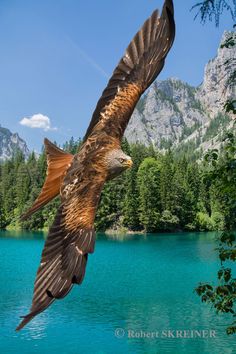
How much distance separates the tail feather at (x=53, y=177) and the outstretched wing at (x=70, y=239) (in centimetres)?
11

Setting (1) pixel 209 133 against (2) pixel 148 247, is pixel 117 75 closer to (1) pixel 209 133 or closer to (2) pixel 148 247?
(2) pixel 148 247

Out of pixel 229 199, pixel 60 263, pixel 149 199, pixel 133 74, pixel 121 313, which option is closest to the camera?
pixel 60 263

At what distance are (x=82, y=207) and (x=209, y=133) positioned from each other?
648 ft

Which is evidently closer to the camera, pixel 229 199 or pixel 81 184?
pixel 81 184

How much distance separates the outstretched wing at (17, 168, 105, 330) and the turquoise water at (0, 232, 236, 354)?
13.0m

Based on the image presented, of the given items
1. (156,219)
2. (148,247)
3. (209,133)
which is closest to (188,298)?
(148,247)

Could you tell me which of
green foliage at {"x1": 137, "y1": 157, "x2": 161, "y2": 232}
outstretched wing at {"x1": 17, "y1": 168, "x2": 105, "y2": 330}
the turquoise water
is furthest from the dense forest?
outstretched wing at {"x1": 17, "y1": 168, "x2": 105, "y2": 330}

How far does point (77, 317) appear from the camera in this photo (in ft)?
57.3

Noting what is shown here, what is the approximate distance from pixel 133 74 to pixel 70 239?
762 mm

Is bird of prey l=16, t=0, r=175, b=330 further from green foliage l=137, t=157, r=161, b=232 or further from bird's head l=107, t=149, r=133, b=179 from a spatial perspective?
green foliage l=137, t=157, r=161, b=232

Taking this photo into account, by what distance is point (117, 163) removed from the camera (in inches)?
41.4

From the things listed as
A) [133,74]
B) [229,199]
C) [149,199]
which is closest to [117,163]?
[133,74]

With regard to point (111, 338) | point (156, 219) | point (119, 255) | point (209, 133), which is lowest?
point (111, 338)

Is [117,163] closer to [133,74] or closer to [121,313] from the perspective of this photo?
[133,74]
